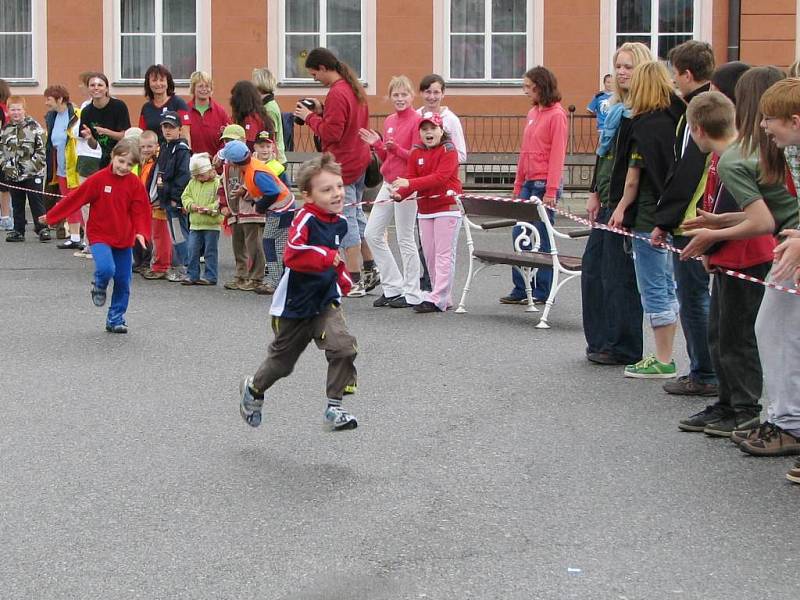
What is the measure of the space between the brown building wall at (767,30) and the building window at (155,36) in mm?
9629

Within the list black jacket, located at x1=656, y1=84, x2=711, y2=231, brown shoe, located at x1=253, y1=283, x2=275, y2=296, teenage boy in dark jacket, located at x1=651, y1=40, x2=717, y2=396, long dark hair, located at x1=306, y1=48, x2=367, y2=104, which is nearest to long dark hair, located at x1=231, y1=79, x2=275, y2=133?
long dark hair, located at x1=306, y1=48, x2=367, y2=104

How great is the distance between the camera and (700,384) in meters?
9.09

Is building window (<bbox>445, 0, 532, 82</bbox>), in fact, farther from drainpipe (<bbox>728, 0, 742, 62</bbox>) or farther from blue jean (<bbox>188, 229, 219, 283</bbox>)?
blue jean (<bbox>188, 229, 219, 283</bbox>)

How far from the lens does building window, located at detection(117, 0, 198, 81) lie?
2814cm

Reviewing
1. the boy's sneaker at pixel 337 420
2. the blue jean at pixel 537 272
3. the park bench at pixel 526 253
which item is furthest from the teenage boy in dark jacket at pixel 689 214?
the blue jean at pixel 537 272

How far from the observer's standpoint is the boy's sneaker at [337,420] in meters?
7.84

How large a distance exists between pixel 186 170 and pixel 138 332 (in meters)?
3.65

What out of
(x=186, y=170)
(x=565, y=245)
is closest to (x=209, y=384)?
(x=186, y=170)

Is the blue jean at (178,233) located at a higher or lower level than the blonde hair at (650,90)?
lower

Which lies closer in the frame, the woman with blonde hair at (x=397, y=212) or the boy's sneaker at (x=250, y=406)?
the boy's sneaker at (x=250, y=406)

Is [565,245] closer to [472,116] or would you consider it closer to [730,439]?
[472,116]

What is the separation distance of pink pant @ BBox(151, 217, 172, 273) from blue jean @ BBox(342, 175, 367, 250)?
2.16m

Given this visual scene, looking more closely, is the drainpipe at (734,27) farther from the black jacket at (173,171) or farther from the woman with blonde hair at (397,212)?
the woman with blonde hair at (397,212)

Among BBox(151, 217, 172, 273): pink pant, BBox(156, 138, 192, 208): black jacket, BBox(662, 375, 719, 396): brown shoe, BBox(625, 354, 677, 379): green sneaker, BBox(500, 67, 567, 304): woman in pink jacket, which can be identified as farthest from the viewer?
BBox(151, 217, 172, 273): pink pant
